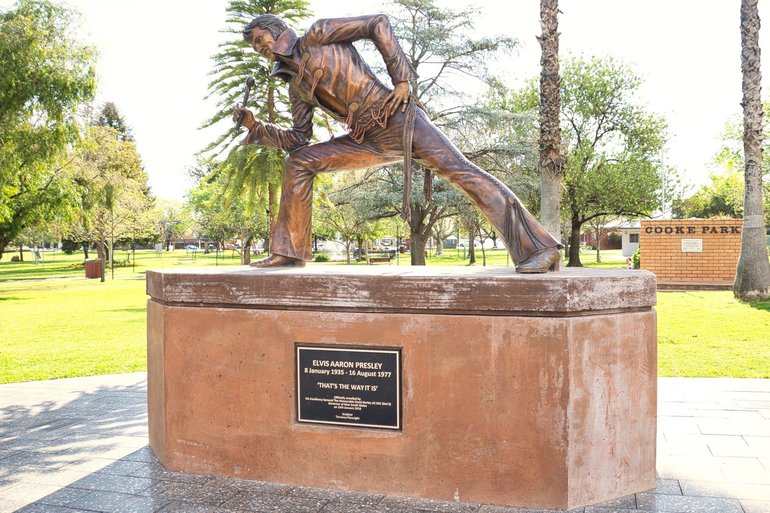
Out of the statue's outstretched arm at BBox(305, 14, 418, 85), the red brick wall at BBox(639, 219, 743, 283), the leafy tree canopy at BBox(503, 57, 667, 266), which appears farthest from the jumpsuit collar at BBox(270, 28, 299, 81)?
the leafy tree canopy at BBox(503, 57, 667, 266)

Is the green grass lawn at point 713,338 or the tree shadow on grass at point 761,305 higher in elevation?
the tree shadow on grass at point 761,305

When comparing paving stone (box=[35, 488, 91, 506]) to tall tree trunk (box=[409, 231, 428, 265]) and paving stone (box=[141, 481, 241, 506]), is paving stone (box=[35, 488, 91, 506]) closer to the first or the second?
paving stone (box=[141, 481, 241, 506])

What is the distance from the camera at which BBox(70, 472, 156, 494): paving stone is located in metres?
4.02

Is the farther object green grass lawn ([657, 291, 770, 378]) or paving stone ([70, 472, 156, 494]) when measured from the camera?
green grass lawn ([657, 291, 770, 378])

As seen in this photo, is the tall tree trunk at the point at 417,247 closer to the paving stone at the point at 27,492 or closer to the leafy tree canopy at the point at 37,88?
the leafy tree canopy at the point at 37,88

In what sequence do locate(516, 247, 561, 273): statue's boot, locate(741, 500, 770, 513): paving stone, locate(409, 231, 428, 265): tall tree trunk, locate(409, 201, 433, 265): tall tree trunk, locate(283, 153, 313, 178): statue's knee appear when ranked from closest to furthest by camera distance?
locate(741, 500, 770, 513): paving stone
locate(516, 247, 561, 273): statue's boot
locate(283, 153, 313, 178): statue's knee
locate(409, 201, 433, 265): tall tree trunk
locate(409, 231, 428, 265): tall tree trunk

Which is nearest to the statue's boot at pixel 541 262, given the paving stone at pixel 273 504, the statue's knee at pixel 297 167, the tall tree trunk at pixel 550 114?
the statue's knee at pixel 297 167

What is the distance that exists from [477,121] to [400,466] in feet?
62.6

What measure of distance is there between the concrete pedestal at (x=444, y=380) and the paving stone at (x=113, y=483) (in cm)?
33

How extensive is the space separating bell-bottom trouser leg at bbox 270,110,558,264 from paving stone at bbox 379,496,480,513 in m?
1.55

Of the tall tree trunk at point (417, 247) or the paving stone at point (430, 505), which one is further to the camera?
the tall tree trunk at point (417, 247)

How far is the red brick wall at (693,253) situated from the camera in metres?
20.5

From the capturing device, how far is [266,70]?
12.3 m

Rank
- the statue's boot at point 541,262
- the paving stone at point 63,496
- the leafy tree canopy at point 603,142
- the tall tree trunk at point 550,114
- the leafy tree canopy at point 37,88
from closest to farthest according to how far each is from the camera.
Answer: the paving stone at point 63,496
the statue's boot at point 541,262
the tall tree trunk at point 550,114
the leafy tree canopy at point 37,88
the leafy tree canopy at point 603,142
